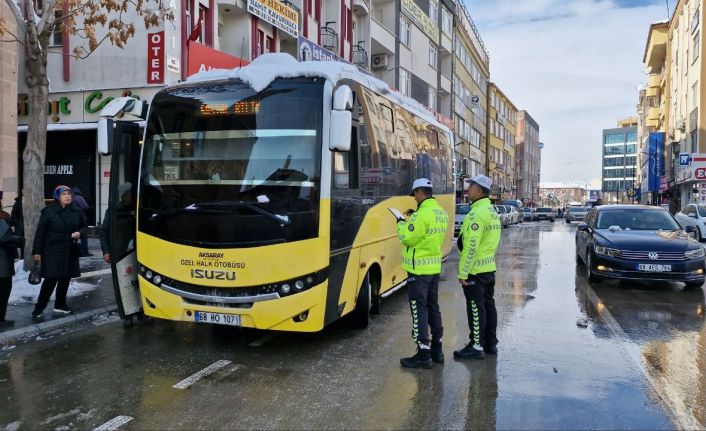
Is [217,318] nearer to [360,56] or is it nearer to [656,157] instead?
[360,56]

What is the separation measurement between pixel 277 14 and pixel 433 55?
75.3 ft

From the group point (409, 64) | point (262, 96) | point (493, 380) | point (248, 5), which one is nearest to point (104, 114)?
point (262, 96)

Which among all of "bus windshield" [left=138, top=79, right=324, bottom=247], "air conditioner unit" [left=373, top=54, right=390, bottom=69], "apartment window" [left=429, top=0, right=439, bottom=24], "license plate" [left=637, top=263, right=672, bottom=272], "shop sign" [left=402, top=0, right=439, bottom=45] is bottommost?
"license plate" [left=637, top=263, right=672, bottom=272]

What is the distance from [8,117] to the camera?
14000 mm

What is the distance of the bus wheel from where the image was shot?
6.89 metres

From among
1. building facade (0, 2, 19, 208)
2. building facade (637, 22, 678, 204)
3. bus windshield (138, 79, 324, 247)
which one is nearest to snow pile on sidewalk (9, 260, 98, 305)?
bus windshield (138, 79, 324, 247)

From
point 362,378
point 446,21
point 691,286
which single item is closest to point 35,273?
point 362,378

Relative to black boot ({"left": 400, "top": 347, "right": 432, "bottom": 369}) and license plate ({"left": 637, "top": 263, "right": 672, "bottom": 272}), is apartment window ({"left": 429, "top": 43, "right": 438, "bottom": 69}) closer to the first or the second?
license plate ({"left": 637, "top": 263, "right": 672, "bottom": 272})

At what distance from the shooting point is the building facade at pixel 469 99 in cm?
4741

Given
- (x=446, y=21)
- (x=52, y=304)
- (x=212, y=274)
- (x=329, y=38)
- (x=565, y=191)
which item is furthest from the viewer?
(x=565, y=191)

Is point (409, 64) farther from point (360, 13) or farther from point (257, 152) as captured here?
point (257, 152)

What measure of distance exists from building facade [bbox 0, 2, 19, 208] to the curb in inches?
297

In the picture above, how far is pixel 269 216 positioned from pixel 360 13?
26.0 metres

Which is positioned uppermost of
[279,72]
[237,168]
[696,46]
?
[696,46]
